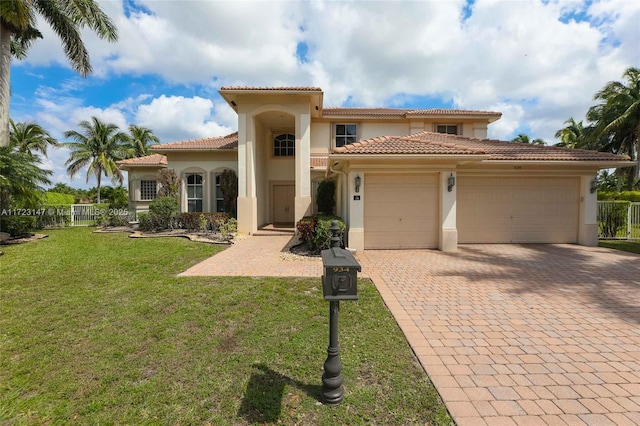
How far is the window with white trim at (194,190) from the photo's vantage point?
56.4 feet

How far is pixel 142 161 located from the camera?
19.8 m

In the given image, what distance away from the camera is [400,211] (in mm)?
10281

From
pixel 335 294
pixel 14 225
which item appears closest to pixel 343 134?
pixel 335 294

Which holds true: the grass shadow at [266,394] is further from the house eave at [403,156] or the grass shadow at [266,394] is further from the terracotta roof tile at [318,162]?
the terracotta roof tile at [318,162]

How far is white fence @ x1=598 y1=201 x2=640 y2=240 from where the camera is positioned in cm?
1280

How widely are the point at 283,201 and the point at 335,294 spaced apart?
15.6 m

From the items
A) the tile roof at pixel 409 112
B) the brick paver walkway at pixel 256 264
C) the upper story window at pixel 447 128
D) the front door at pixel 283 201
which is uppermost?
the tile roof at pixel 409 112

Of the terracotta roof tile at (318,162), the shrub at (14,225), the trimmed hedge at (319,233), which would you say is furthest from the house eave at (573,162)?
the shrub at (14,225)

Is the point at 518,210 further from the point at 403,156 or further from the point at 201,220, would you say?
the point at 201,220

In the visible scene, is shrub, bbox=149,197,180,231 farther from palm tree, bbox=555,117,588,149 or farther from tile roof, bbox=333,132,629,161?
palm tree, bbox=555,117,588,149

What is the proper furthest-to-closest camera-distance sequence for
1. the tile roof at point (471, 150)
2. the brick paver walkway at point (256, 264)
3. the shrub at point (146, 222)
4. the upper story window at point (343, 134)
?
the upper story window at point (343, 134) < the shrub at point (146, 222) < the tile roof at point (471, 150) < the brick paver walkway at point (256, 264)

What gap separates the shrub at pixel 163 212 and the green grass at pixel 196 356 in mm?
8444

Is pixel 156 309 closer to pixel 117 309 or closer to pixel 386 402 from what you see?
pixel 117 309

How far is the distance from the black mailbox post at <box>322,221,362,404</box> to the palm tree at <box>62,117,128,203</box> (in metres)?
34.6
